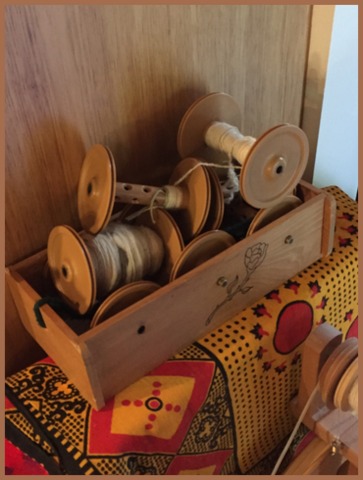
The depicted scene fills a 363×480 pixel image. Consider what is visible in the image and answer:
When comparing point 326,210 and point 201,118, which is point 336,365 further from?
point 201,118

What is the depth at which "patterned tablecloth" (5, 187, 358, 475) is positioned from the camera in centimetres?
73

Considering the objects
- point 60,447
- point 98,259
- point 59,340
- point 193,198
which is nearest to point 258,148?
point 193,198

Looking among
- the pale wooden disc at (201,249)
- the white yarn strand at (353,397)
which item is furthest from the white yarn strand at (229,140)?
the white yarn strand at (353,397)

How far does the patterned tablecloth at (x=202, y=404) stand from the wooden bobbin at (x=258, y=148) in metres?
0.20

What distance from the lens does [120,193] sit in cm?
79

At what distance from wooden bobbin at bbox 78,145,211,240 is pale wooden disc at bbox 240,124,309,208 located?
0.27 ft

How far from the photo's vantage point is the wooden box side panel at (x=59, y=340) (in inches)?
27.1

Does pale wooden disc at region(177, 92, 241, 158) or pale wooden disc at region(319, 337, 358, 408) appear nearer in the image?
pale wooden disc at region(319, 337, 358, 408)

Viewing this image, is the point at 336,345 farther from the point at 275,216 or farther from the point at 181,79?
the point at 181,79

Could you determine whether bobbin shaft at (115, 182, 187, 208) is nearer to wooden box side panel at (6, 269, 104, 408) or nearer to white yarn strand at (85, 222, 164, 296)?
white yarn strand at (85, 222, 164, 296)

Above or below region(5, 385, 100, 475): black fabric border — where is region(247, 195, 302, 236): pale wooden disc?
above

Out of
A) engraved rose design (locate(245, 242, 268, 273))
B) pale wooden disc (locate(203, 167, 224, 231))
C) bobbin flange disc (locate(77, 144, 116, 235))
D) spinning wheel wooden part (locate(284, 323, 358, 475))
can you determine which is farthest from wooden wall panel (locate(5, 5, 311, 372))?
spinning wheel wooden part (locate(284, 323, 358, 475))

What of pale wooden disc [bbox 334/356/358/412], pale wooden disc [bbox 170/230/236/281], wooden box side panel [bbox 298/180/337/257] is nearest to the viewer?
pale wooden disc [bbox 334/356/358/412]

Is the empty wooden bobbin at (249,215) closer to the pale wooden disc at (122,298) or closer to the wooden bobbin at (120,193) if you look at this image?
the wooden bobbin at (120,193)
